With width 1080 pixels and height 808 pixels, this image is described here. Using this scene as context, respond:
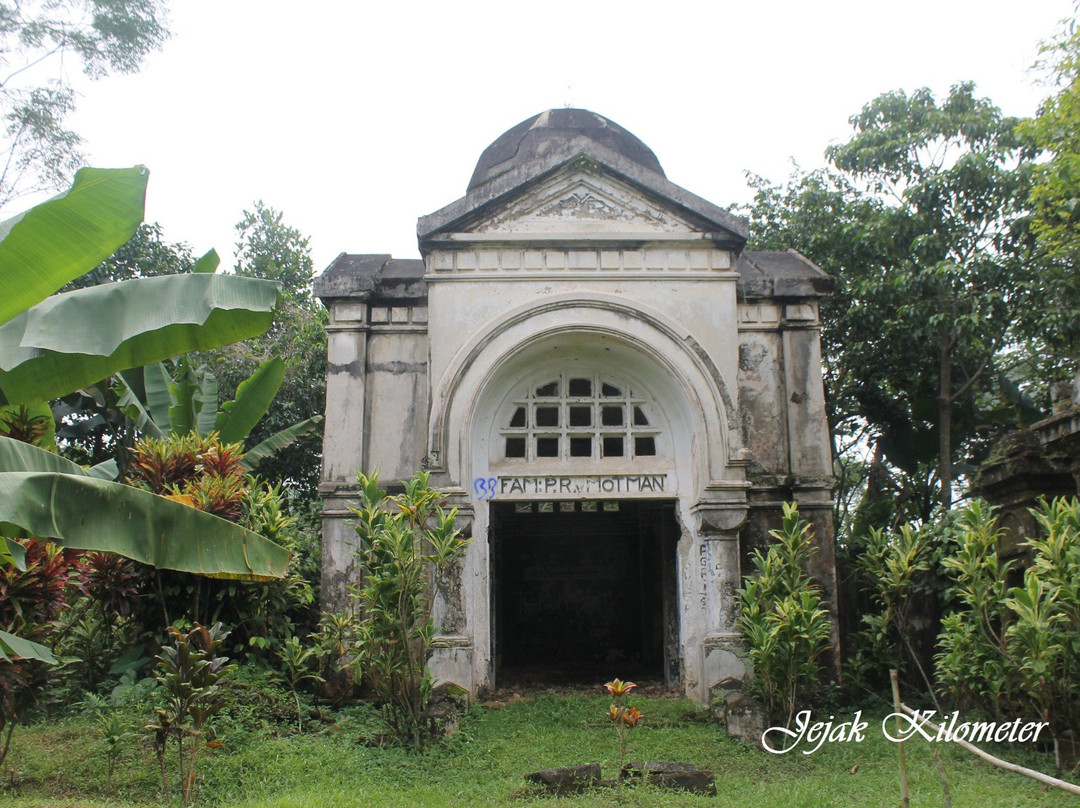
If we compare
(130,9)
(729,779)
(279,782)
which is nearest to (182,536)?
(279,782)

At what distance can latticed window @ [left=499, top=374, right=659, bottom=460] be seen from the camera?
10.1 meters

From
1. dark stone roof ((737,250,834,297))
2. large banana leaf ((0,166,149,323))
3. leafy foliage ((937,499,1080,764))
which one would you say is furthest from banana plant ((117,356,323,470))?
leafy foliage ((937,499,1080,764))

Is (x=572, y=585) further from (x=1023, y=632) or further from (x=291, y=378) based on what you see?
Answer: (x=1023, y=632)

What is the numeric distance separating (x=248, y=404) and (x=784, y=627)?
657 centimetres

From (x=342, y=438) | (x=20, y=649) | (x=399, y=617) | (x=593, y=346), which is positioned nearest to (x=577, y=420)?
(x=593, y=346)

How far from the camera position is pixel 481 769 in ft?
24.1

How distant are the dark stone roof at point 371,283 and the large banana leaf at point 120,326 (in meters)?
3.62

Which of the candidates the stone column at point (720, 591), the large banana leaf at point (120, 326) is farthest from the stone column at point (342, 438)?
the stone column at point (720, 591)

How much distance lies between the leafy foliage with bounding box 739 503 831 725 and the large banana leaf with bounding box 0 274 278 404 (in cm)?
502

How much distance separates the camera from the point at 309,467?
52.5ft

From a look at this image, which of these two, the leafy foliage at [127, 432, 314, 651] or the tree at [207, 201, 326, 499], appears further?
the tree at [207, 201, 326, 499]

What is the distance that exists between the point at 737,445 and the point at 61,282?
20.7 feet

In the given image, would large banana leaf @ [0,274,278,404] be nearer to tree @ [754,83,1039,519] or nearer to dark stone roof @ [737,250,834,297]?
dark stone roof @ [737,250,834,297]

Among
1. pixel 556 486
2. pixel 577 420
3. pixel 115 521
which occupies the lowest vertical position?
pixel 115 521
